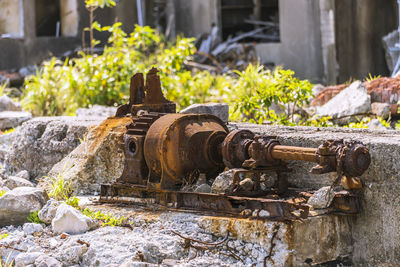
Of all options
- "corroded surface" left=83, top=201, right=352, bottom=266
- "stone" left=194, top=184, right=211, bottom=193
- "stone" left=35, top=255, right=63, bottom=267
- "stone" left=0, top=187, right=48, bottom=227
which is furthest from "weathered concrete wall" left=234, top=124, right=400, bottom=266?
"stone" left=0, top=187, right=48, bottom=227

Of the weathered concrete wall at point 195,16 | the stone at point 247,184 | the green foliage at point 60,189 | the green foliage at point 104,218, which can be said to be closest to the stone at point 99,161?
the green foliage at point 60,189

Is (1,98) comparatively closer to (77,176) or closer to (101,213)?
(77,176)

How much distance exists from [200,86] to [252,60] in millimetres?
3958

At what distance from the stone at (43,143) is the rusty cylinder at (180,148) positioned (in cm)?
152

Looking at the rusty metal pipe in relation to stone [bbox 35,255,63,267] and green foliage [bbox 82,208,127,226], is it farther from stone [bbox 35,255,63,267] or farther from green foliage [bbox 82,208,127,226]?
stone [bbox 35,255,63,267]

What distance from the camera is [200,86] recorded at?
8.95m

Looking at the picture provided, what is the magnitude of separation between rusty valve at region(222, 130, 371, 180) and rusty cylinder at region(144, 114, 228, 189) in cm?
16

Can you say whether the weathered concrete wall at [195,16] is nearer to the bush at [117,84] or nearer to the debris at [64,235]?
the bush at [117,84]

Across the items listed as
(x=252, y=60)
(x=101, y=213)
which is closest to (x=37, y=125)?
(x=101, y=213)

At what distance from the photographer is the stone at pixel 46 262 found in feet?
12.4

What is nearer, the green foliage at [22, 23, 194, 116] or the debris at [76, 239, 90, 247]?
the debris at [76, 239, 90, 247]

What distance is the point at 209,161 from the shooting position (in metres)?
4.61

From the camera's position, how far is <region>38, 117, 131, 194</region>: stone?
537 centimetres

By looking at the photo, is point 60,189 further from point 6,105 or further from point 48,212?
point 6,105
